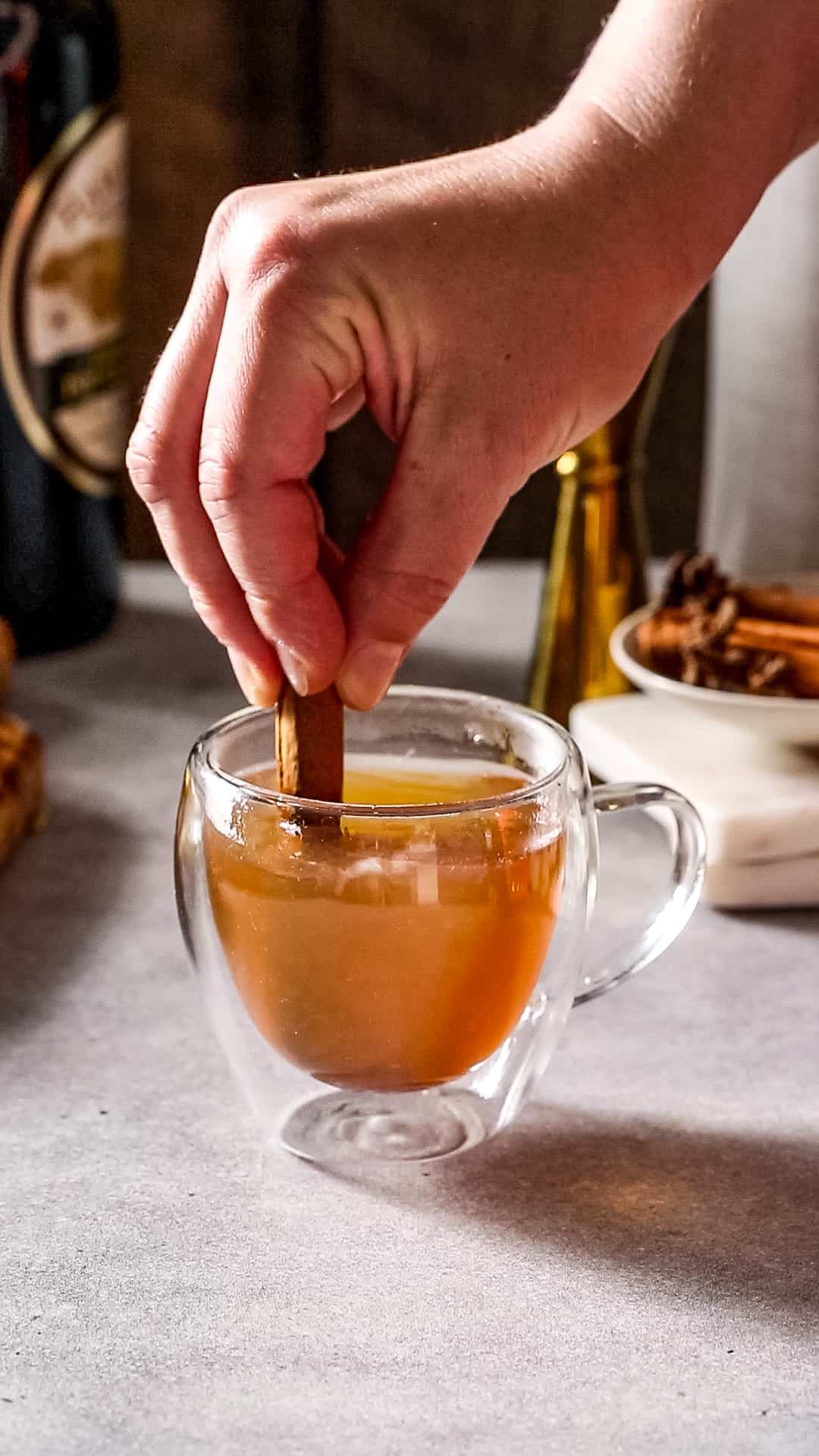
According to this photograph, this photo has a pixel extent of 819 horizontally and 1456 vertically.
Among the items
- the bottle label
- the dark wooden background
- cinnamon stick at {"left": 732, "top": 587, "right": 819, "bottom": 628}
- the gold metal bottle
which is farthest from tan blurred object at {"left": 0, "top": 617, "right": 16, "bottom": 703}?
the dark wooden background

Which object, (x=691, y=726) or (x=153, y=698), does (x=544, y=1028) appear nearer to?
(x=691, y=726)

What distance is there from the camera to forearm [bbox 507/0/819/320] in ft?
1.68

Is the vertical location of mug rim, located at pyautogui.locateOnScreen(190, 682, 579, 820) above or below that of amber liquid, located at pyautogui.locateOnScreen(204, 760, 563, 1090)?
above

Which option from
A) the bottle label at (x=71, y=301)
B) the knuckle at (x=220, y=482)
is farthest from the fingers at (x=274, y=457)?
the bottle label at (x=71, y=301)

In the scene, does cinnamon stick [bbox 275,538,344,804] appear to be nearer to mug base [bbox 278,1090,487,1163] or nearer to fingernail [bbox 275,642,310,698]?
fingernail [bbox 275,642,310,698]

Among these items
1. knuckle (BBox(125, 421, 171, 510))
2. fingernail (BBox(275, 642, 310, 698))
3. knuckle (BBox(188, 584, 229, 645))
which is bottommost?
fingernail (BBox(275, 642, 310, 698))

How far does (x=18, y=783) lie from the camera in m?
0.77

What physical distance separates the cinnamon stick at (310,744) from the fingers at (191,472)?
18 mm

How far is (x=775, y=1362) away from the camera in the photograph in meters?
0.44

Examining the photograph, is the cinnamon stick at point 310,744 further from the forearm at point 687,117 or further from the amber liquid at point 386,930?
the forearm at point 687,117

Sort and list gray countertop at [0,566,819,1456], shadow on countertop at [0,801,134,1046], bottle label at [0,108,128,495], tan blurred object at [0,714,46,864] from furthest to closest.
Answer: bottle label at [0,108,128,495] < tan blurred object at [0,714,46,864] < shadow on countertop at [0,801,134,1046] < gray countertop at [0,566,819,1456]

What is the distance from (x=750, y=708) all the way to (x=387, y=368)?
31cm

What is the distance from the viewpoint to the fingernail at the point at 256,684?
54 centimetres

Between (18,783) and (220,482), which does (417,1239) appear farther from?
(18,783)
